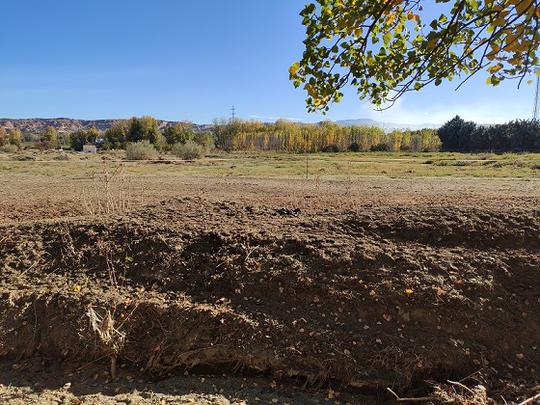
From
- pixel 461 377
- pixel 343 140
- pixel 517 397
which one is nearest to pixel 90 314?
pixel 461 377

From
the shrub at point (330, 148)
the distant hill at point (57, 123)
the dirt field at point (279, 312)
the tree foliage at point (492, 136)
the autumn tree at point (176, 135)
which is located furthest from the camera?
the distant hill at point (57, 123)

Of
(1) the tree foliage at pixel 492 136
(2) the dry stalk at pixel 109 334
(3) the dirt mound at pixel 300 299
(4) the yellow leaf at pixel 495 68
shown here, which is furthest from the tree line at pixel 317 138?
(4) the yellow leaf at pixel 495 68

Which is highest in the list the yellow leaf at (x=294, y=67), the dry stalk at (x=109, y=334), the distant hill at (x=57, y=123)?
the distant hill at (x=57, y=123)

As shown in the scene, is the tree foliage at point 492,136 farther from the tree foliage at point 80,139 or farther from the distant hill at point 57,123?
the distant hill at point 57,123

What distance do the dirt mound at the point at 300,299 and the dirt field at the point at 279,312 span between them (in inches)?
0.4

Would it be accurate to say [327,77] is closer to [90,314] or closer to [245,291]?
[245,291]

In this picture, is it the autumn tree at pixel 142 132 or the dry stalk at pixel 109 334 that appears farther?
the autumn tree at pixel 142 132

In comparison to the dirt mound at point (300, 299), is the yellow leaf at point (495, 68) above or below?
above

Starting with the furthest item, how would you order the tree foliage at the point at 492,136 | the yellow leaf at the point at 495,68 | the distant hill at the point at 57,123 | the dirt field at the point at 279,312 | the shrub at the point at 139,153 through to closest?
the distant hill at the point at 57,123 < the tree foliage at the point at 492,136 < the shrub at the point at 139,153 < the dirt field at the point at 279,312 < the yellow leaf at the point at 495,68

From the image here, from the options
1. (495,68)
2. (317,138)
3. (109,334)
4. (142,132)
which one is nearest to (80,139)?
(142,132)

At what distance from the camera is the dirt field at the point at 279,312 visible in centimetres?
310

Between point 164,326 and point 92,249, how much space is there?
54.9 inches

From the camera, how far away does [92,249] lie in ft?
14.1

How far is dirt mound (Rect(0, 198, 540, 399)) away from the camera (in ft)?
10.4
